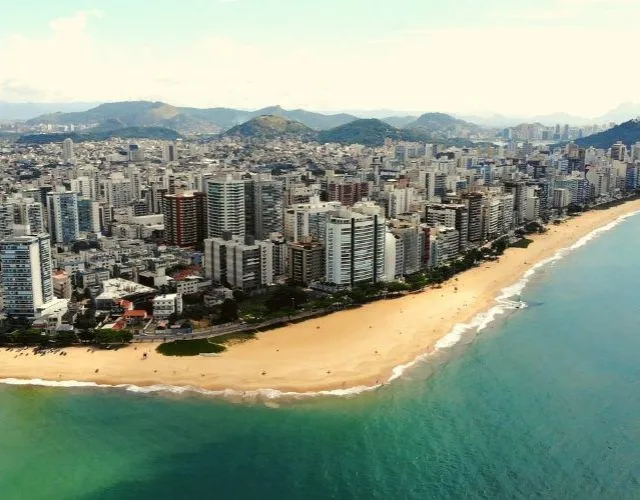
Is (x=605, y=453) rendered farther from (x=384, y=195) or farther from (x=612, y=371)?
(x=384, y=195)

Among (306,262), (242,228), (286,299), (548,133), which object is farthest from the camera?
(548,133)

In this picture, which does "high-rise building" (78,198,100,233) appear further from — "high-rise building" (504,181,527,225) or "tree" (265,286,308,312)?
"high-rise building" (504,181,527,225)

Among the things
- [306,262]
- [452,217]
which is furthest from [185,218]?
[452,217]

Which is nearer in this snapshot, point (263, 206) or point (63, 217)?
point (263, 206)

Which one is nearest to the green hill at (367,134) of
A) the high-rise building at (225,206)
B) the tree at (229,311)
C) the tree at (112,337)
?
the high-rise building at (225,206)

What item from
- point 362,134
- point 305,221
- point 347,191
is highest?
point 362,134

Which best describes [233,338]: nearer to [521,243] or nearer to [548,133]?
[521,243]

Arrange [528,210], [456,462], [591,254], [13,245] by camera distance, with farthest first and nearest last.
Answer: [528,210], [591,254], [13,245], [456,462]

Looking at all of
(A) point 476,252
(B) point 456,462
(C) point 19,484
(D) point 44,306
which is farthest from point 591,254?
(C) point 19,484
